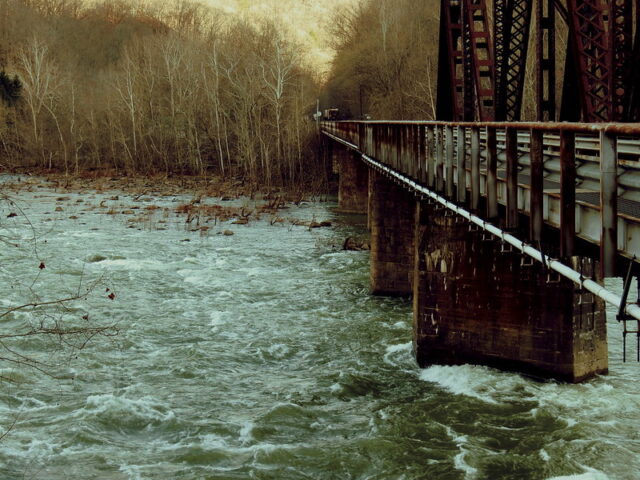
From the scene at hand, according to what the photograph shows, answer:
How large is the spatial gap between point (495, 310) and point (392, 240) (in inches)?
311

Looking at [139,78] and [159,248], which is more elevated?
[139,78]

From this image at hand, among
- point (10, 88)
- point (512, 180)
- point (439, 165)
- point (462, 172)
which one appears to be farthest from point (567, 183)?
point (10, 88)

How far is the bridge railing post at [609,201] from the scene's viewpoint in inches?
229

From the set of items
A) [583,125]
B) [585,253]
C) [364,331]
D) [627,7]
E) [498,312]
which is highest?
[627,7]

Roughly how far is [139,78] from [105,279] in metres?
52.0

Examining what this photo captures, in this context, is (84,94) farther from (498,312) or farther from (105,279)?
(498,312)

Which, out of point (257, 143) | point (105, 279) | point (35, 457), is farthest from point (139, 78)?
point (35, 457)

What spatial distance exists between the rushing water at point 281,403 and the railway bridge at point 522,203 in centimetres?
74

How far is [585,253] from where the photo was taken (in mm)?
7109

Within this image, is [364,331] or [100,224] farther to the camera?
[100,224]

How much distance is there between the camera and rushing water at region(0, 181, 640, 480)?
10.7 m

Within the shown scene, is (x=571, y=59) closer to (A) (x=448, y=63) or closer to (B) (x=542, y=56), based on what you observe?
(B) (x=542, y=56)

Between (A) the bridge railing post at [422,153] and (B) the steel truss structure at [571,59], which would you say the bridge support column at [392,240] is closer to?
(B) the steel truss structure at [571,59]

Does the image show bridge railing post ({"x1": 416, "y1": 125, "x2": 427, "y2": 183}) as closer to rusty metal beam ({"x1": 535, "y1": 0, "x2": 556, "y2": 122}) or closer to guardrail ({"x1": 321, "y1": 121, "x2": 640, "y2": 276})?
guardrail ({"x1": 321, "y1": 121, "x2": 640, "y2": 276})
